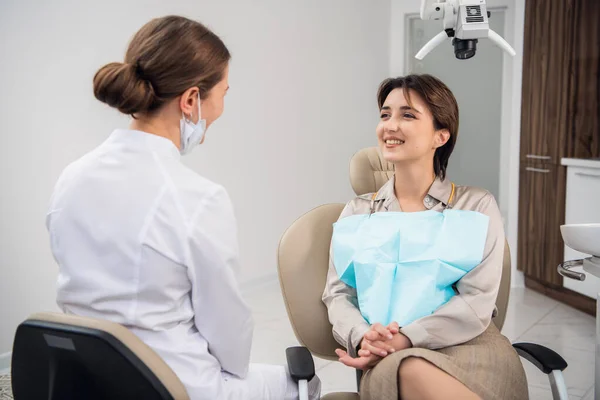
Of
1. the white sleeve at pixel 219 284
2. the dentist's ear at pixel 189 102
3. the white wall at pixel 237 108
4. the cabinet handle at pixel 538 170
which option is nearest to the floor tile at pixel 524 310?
the cabinet handle at pixel 538 170

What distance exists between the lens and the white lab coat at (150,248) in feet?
3.31

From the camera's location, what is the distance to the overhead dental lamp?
1583 millimetres

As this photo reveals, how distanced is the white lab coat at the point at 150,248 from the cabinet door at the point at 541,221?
3.05 m

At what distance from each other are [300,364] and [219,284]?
0.32 m

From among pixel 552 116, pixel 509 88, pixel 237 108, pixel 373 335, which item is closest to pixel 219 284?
pixel 373 335

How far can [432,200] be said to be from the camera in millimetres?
1688

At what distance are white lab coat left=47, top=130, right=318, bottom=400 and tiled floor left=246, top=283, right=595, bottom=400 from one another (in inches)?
61.2

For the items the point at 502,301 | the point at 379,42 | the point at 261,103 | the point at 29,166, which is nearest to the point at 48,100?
the point at 29,166

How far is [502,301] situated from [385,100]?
647mm

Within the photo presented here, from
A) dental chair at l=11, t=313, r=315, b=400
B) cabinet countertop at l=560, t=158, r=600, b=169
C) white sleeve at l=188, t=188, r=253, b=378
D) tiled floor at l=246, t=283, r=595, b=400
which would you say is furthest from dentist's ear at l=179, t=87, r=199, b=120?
cabinet countertop at l=560, t=158, r=600, b=169

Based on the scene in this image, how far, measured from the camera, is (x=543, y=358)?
1376 mm

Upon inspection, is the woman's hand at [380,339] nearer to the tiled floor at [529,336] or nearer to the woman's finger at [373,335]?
the woman's finger at [373,335]

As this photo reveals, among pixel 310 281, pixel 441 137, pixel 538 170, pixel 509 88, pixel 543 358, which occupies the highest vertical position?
pixel 509 88

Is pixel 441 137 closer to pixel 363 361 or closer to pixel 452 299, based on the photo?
pixel 452 299
